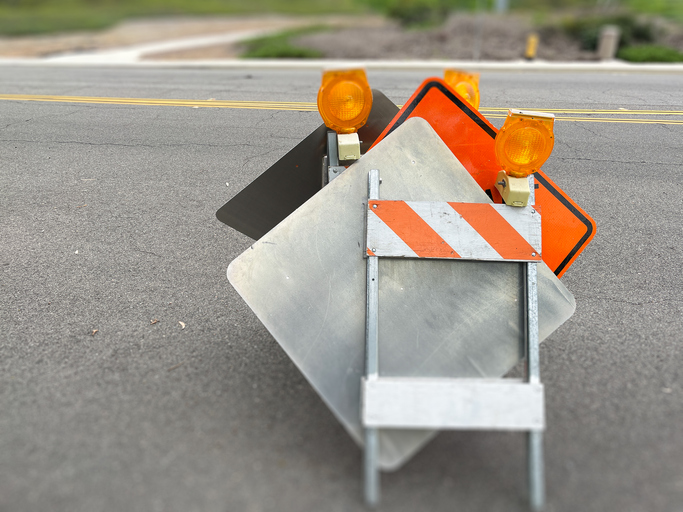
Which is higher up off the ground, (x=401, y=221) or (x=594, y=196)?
(x=401, y=221)

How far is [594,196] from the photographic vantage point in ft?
17.3

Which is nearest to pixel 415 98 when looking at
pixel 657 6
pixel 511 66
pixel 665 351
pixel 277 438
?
pixel 277 438

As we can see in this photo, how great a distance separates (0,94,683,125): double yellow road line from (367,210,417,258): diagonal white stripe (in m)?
5.73

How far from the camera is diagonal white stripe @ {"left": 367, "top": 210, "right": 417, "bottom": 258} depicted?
254 centimetres

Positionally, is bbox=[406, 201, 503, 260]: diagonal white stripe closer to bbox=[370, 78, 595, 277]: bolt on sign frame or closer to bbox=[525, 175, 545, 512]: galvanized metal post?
bbox=[525, 175, 545, 512]: galvanized metal post

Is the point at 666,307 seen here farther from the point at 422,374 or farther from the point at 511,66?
the point at 511,66

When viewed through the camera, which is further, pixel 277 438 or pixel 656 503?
pixel 277 438

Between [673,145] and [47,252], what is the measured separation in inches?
287

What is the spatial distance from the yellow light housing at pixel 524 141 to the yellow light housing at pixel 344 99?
2.26 feet

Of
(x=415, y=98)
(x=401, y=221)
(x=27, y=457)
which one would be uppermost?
(x=415, y=98)

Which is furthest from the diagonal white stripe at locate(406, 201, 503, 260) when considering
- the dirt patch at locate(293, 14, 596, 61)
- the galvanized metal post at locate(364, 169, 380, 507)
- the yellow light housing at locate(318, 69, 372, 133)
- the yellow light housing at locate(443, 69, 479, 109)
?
the dirt patch at locate(293, 14, 596, 61)

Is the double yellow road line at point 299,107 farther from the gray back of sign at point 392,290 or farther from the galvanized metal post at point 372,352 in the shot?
the galvanized metal post at point 372,352

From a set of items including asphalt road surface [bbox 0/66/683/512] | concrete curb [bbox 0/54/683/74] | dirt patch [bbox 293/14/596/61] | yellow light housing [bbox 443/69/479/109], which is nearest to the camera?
asphalt road surface [bbox 0/66/683/512]

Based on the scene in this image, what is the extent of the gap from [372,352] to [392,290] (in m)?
0.36
